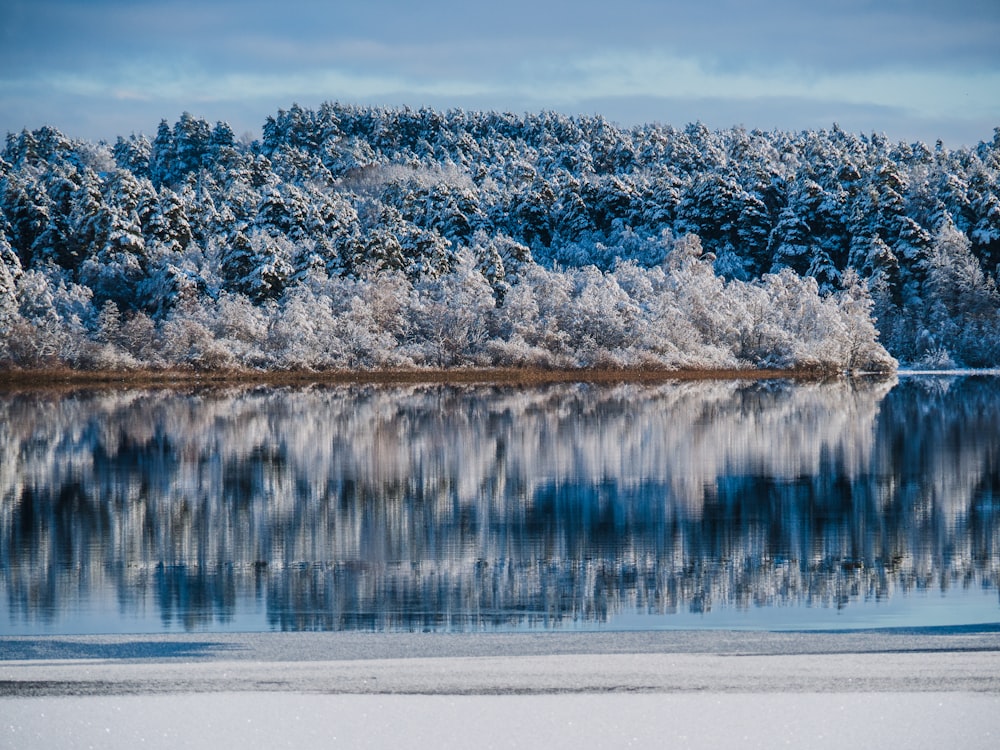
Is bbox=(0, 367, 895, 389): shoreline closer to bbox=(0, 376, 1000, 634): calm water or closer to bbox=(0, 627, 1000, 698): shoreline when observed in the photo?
bbox=(0, 376, 1000, 634): calm water

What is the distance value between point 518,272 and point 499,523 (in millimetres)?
55223

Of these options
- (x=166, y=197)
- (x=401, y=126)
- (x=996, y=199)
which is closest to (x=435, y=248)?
(x=166, y=197)

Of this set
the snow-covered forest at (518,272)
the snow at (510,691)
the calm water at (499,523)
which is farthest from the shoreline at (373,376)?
the snow at (510,691)

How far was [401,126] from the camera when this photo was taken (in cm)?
15838

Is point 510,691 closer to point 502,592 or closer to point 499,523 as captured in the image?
point 502,592

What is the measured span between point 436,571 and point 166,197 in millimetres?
62559

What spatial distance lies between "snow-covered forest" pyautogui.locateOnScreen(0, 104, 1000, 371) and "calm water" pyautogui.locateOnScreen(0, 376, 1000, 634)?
26.6 metres

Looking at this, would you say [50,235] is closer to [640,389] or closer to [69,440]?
[640,389]

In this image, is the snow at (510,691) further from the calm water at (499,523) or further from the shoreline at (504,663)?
the calm water at (499,523)

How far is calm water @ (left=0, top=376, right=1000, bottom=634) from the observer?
10719mm

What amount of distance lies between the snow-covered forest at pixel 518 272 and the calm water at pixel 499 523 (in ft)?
87.2

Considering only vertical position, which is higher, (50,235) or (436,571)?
(50,235)

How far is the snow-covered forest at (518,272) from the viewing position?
58.2 meters

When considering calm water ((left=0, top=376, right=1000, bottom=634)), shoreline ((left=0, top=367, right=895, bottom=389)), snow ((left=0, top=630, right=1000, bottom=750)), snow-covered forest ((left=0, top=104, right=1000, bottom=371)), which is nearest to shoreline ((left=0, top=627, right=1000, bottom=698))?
snow ((left=0, top=630, right=1000, bottom=750))
